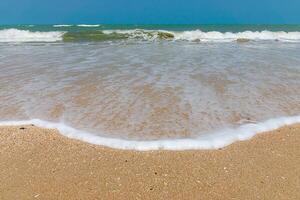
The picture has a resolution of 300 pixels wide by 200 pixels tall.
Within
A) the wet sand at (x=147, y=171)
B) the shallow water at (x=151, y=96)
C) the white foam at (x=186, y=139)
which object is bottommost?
the shallow water at (x=151, y=96)

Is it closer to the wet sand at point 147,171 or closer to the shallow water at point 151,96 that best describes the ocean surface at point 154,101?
the shallow water at point 151,96

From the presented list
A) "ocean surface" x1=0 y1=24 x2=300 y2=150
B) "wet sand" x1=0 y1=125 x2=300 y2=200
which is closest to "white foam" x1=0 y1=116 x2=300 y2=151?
"ocean surface" x1=0 y1=24 x2=300 y2=150

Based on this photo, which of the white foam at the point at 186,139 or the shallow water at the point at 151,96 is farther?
the shallow water at the point at 151,96

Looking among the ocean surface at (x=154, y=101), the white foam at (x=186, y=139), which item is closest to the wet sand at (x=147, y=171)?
the white foam at (x=186, y=139)

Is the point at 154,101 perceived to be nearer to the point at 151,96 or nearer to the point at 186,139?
the point at 151,96

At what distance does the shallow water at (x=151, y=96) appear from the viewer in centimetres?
586

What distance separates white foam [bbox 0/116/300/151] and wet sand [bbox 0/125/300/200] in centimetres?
15

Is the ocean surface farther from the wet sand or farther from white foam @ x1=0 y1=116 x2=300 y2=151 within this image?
the wet sand

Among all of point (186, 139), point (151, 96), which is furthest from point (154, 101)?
point (186, 139)

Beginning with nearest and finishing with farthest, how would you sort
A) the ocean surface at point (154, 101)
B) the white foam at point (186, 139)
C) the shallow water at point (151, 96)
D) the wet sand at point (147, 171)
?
the wet sand at point (147, 171) → the white foam at point (186, 139) → the ocean surface at point (154, 101) → the shallow water at point (151, 96)

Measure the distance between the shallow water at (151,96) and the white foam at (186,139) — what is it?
0.57ft

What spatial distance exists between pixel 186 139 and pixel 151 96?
240 cm

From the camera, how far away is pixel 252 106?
6.72 m

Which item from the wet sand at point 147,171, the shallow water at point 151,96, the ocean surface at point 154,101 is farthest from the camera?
the shallow water at point 151,96
